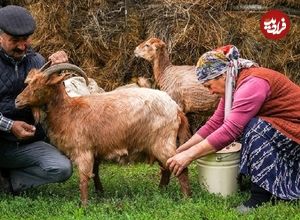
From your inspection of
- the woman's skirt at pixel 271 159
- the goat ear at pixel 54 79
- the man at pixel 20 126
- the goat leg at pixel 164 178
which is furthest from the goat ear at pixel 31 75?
the woman's skirt at pixel 271 159

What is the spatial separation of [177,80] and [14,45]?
333 cm

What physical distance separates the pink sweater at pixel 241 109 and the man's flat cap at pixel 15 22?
2108 mm

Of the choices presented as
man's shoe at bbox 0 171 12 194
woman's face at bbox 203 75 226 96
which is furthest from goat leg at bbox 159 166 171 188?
man's shoe at bbox 0 171 12 194

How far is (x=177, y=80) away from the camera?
9219mm

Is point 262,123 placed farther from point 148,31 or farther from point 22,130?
point 148,31

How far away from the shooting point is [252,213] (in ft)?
18.9

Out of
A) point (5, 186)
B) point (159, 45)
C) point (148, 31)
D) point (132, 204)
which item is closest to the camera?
point (132, 204)

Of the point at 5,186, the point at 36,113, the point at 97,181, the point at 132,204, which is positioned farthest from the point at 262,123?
the point at 5,186

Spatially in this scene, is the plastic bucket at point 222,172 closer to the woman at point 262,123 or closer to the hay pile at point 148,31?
the woman at point 262,123

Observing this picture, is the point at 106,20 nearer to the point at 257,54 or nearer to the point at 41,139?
the point at 257,54

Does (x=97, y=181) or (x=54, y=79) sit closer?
(x=54, y=79)

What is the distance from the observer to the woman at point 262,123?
5.80 metres

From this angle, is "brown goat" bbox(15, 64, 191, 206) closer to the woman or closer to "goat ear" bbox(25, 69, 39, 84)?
"goat ear" bbox(25, 69, 39, 84)

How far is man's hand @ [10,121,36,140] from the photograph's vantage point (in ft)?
20.8
